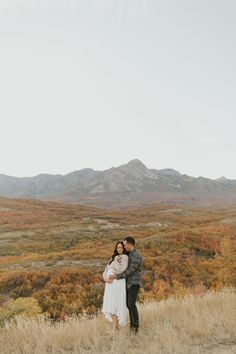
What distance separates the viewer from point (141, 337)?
786cm

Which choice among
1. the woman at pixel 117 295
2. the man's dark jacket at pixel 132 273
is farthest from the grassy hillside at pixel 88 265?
the man's dark jacket at pixel 132 273

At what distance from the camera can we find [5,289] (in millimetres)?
21281

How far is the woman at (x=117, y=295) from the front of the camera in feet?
27.1

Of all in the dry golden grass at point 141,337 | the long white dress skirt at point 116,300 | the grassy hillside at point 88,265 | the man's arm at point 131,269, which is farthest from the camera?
the grassy hillside at point 88,265

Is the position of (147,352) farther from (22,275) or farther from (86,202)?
(86,202)

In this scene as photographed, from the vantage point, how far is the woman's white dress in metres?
8.27

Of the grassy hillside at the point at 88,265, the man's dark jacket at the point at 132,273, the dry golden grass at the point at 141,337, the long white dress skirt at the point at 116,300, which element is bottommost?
the grassy hillside at the point at 88,265

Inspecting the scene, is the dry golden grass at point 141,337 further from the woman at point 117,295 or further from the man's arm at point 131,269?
the man's arm at point 131,269

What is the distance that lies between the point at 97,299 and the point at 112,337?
11.6 m

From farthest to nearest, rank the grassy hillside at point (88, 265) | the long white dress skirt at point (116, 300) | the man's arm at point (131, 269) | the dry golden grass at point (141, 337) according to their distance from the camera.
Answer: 1. the grassy hillside at point (88, 265)
2. the man's arm at point (131, 269)
3. the long white dress skirt at point (116, 300)
4. the dry golden grass at point (141, 337)

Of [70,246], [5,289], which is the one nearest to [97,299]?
[5,289]

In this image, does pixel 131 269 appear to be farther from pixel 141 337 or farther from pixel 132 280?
pixel 141 337

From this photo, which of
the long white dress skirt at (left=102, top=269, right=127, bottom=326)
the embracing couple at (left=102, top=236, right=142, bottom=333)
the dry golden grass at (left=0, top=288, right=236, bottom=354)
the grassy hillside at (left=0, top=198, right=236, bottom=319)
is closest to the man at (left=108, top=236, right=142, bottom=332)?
the embracing couple at (left=102, top=236, right=142, bottom=333)

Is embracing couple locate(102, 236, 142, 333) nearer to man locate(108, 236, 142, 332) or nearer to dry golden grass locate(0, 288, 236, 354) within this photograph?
man locate(108, 236, 142, 332)
